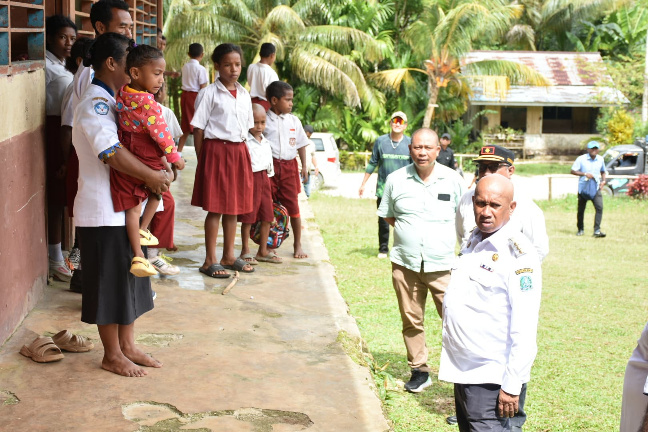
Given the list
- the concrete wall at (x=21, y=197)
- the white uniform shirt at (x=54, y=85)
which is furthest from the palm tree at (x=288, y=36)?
the concrete wall at (x=21, y=197)

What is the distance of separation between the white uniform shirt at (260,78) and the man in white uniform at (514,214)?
12.1 ft

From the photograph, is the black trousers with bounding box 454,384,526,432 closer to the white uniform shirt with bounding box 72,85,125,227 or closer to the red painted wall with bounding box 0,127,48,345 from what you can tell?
the white uniform shirt with bounding box 72,85,125,227

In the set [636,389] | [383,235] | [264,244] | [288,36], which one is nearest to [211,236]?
[264,244]

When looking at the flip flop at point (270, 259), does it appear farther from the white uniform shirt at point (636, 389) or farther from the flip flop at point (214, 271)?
the white uniform shirt at point (636, 389)

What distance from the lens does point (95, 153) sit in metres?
3.91

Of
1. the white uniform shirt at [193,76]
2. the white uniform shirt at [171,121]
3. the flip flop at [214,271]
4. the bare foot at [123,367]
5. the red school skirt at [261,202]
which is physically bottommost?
the bare foot at [123,367]

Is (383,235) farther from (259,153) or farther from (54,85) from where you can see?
Result: (54,85)

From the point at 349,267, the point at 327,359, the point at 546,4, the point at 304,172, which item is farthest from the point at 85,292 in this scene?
the point at 546,4

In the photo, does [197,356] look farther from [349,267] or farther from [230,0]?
[230,0]

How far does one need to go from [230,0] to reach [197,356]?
22.5 meters

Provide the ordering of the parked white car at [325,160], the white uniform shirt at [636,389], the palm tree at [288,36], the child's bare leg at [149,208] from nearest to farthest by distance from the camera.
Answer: the white uniform shirt at [636,389], the child's bare leg at [149,208], the parked white car at [325,160], the palm tree at [288,36]

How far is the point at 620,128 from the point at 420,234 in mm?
25367

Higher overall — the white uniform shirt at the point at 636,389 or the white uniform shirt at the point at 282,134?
the white uniform shirt at the point at 282,134

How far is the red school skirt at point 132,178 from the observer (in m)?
4.00
